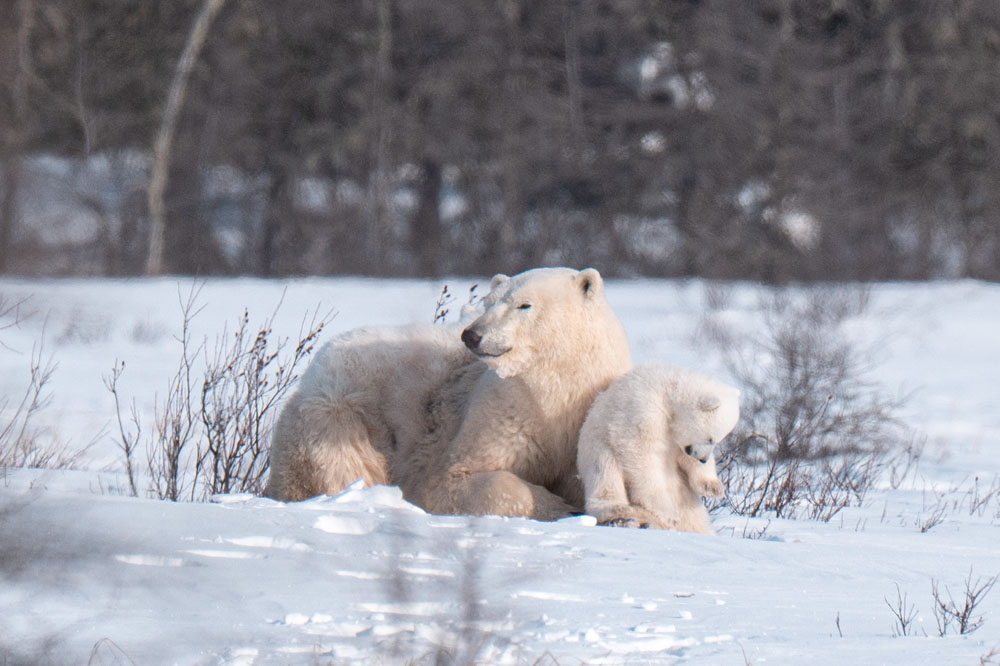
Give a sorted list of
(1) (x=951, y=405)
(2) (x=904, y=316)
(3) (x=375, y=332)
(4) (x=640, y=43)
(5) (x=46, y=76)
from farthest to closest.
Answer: (4) (x=640, y=43)
(2) (x=904, y=316)
(1) (x=951, y=405)
(3) (x=375, y=332)
(5) (x=46, y=76)

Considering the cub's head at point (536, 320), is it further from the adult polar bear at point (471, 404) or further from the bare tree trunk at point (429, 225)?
the bare tree trunk at point (429, 225)

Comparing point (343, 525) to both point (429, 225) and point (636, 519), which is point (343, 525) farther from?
point (429, 225)

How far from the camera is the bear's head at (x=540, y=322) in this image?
4516 millimetres

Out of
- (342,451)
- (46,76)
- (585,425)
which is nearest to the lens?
(46,76)

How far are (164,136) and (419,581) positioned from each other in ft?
77.8

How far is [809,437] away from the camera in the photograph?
7.91 m

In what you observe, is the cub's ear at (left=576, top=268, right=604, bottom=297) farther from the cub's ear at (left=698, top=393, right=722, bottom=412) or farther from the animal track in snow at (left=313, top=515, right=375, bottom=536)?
the animal track in snow at (left=313, top=515, right=375, bottom=536)

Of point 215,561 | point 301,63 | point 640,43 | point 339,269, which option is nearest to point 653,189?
point 640,43

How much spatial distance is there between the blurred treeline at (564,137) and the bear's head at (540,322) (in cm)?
1956

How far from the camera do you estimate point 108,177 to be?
27.2 metres

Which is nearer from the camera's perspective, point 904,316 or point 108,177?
point 904,316

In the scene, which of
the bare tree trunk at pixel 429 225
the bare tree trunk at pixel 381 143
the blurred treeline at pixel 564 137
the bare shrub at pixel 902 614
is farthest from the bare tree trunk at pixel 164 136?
the bare shrub at pixel 902 614

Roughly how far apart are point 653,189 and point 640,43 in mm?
3241

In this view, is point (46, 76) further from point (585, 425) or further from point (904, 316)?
point (904, 316)
